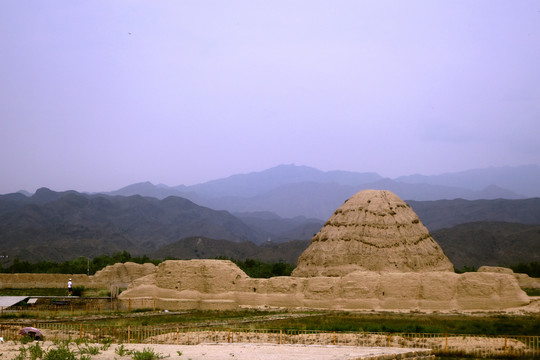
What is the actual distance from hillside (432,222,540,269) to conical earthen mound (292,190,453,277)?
1869 inches

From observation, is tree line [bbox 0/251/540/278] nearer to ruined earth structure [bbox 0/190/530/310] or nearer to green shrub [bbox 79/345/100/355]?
ruined earth structure [bbox 0/190/530/310]

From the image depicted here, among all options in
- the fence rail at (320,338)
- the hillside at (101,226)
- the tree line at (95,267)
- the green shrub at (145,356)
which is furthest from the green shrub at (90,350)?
the hillside at (101,226)

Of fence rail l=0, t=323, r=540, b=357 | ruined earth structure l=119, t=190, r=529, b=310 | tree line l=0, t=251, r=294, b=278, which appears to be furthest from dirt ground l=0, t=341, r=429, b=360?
tree line l=0, t=251, r=294, b=278

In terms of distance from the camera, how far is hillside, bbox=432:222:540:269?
9262 cm

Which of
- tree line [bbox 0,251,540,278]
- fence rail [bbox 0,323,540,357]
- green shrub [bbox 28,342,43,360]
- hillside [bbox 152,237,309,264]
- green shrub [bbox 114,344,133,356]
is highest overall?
hillside [bbox 152,237,309,264]

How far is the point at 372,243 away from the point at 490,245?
2552 inches

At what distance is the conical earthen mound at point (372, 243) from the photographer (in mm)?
42125

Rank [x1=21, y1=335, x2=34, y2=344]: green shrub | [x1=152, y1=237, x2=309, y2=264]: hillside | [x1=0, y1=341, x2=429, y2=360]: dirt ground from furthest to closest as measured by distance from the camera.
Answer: [x1=152, y1=237, x2=309, y2=264]: hillside
[x1=21, y1=335, x2=34, y2=344]: green shrub
[x1=0, y1=341, x2=429, y2=360]: dirt ground

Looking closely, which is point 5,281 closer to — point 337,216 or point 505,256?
point 337,216

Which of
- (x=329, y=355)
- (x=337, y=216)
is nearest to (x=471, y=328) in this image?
(x=329, y=355)

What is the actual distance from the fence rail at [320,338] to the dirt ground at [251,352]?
241 centimetres

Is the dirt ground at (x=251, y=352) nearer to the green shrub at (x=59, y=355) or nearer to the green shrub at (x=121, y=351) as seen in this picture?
the green shrub at (x=121, y=351)

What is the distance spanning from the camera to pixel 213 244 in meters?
117

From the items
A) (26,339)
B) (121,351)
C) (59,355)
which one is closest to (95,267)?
(26,339)
